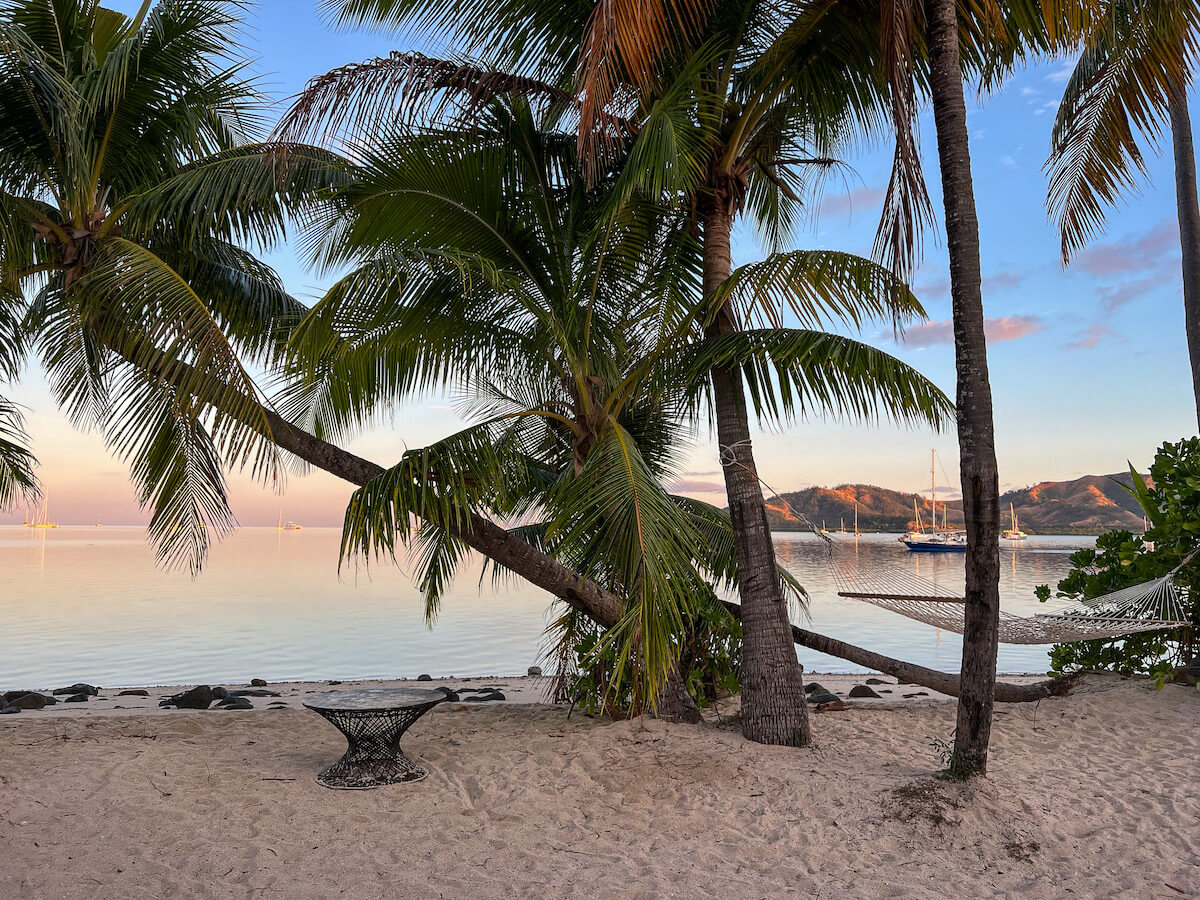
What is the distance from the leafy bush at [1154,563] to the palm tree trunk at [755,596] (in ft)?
10.0

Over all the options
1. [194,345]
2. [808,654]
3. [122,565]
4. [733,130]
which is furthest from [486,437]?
[122,565]

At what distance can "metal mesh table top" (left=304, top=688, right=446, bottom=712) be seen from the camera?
4.89 meters

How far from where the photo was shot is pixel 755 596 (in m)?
5.75

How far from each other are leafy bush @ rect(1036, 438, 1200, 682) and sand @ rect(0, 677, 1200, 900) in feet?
2.52

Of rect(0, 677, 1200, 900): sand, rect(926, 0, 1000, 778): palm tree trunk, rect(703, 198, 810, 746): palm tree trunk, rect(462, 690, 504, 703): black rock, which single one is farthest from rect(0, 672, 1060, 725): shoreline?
rect(926, 0, 1000, 778): palm tree trunk

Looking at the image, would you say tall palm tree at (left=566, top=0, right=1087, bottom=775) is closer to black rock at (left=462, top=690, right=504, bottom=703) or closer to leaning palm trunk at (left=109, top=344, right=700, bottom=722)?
leaning palm trunk at (left=109, top=344, right=700, bottom=722)

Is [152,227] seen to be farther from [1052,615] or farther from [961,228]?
[1052,615]

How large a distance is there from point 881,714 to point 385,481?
4291 mm

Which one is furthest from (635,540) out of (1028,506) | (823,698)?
(1028,506)

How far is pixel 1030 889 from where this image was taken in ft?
11.8

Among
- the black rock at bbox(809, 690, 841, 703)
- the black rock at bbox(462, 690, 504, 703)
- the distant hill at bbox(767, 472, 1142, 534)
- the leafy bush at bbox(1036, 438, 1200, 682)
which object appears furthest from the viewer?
the distant hill at bbox(767, 472, 1142, 534)

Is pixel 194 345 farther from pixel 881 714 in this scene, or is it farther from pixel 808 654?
pixel 808 654

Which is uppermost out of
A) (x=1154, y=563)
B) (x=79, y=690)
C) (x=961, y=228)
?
(x=961, y=228)

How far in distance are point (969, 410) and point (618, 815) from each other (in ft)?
9.43
